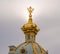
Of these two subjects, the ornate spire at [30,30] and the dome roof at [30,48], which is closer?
the dome roof at [30,48]

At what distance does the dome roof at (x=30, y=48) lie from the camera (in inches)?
1734

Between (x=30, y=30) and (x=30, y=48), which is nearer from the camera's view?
(x=30, y=48)

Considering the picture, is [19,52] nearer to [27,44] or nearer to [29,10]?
[27,44]

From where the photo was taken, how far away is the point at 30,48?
147ft

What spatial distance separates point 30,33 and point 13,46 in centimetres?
336

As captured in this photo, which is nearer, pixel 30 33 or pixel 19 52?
pixel 19 52

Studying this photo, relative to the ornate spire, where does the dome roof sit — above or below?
below

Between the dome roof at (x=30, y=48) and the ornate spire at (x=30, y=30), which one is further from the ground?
the ornate spire at (x=30, y=30)

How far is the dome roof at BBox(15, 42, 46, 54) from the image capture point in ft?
144

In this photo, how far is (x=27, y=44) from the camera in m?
45.8

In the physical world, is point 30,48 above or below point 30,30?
below

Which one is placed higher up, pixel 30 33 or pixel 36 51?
pixel 30 33

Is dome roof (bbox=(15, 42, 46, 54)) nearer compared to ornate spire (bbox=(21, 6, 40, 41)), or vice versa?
dome roof (bbox=(15, 42, 46, 54))

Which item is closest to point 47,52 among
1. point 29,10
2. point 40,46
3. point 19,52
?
point 40,46
